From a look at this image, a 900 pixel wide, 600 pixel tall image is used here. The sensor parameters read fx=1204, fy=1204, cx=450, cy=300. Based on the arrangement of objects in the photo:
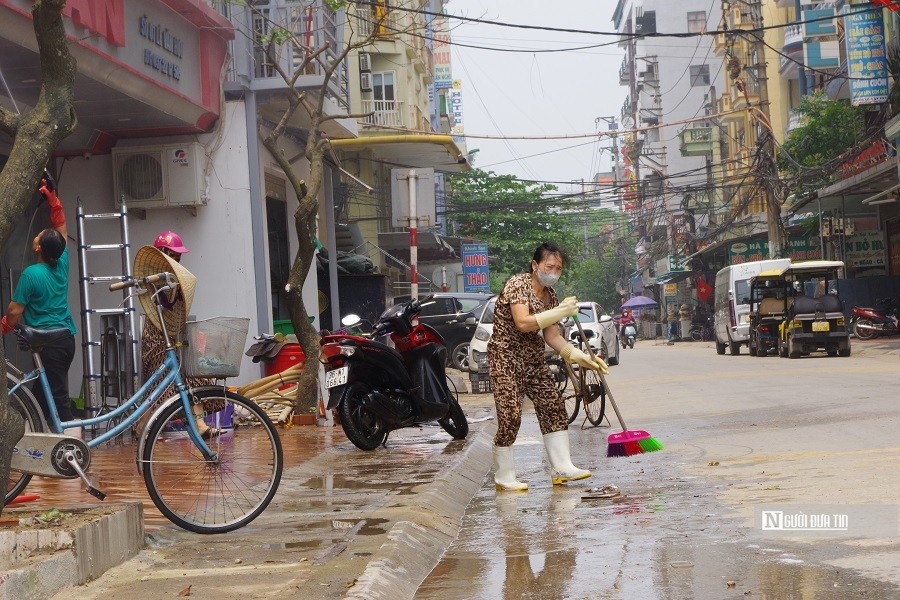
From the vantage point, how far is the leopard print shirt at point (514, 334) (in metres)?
8.31

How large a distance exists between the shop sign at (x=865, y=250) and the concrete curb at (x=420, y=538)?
1209 inches

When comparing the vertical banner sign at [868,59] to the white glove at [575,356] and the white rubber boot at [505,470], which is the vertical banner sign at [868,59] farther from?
the white rubber boot at [505,470]

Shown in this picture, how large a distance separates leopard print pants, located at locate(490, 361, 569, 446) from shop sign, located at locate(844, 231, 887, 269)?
3099 cm

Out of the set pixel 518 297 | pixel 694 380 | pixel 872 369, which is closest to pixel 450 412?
pixel 518 297

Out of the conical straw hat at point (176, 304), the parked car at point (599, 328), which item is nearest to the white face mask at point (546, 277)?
the conical straw hat at point (176, 304)

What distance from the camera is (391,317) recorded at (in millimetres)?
10664

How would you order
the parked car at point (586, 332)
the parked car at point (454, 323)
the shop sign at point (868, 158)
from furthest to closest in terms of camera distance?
the shop sign at point (868, 158), the parked car at point (454, 323), the parked car at point (586, 332)

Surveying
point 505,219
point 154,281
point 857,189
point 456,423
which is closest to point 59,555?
point 154,281

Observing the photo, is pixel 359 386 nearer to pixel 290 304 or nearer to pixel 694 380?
pixel 290 304

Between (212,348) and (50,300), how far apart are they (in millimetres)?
2493

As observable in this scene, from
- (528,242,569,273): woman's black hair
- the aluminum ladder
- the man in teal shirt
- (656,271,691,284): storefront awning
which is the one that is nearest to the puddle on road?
(528,242,569,273): woman's black hair

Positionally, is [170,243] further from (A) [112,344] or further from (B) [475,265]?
(B) [475,265]

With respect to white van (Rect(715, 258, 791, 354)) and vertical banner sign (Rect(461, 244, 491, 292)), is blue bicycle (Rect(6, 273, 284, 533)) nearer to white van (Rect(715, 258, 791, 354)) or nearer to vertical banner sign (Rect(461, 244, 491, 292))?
white van (Rect(715, 258, 791, 354))

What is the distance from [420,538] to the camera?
5906 mm
